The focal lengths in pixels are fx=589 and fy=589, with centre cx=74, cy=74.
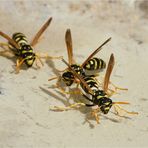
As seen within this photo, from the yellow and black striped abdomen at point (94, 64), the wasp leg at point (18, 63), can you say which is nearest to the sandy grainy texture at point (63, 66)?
the wasp leg at point (18, 63)

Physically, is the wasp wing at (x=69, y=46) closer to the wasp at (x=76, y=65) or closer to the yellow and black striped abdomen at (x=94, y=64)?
the wasp at (x=76, y=65)

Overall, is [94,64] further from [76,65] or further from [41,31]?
[41,31]

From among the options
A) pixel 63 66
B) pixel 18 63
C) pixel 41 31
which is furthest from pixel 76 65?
pixel 41 31

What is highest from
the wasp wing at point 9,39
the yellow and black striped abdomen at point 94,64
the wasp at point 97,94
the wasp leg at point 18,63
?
the wasp wing at point 9,39

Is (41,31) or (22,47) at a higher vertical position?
(41,31)

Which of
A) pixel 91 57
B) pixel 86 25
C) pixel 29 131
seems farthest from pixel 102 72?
pixel 29 131

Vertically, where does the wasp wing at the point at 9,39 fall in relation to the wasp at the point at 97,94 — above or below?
above
